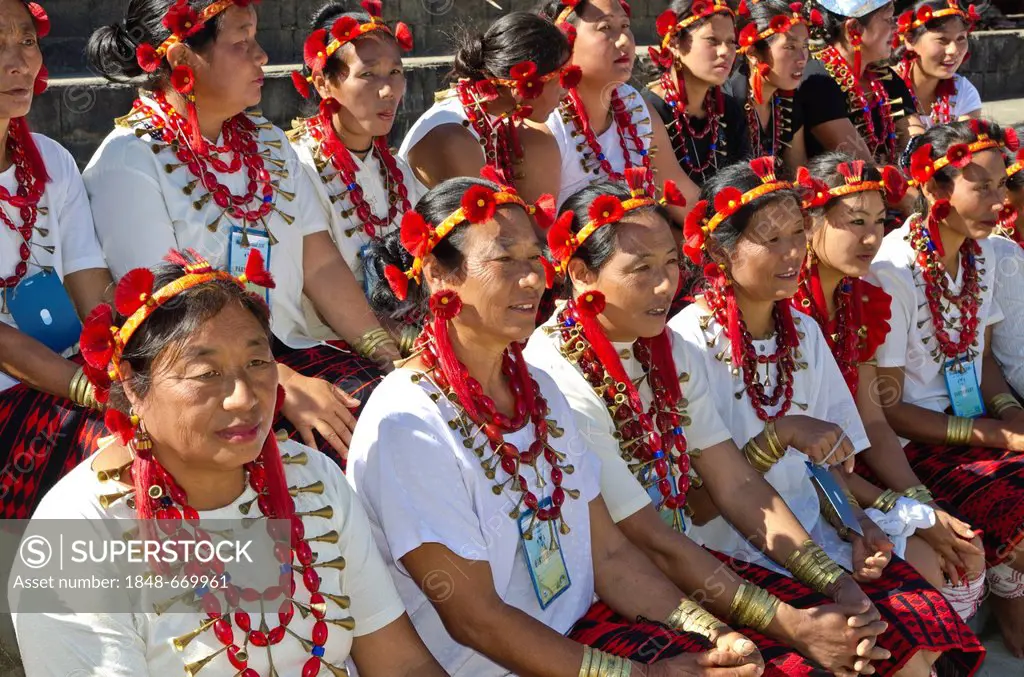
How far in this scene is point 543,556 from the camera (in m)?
2.98

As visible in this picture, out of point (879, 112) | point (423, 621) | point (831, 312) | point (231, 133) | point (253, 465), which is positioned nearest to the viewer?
point (253, 465)

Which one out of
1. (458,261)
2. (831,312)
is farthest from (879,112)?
(458,261)

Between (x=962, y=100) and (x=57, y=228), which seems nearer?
(x=57, y=228)

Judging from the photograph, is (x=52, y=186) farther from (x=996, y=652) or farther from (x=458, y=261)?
(x=996, y=652)

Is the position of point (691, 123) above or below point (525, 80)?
below

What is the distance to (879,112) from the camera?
6.16m

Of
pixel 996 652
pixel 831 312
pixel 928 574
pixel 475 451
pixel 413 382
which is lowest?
pixel 996 652

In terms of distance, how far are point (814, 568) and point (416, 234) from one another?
1398mm

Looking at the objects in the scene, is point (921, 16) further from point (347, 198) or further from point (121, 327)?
point (121, 327)

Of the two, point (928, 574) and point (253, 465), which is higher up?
point (253, 465)

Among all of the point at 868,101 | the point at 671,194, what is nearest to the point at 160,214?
the point at 671,194

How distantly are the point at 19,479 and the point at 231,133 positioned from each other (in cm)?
125

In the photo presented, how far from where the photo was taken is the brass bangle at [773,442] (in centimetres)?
372

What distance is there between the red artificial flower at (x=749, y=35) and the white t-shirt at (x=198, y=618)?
3.63 meters
